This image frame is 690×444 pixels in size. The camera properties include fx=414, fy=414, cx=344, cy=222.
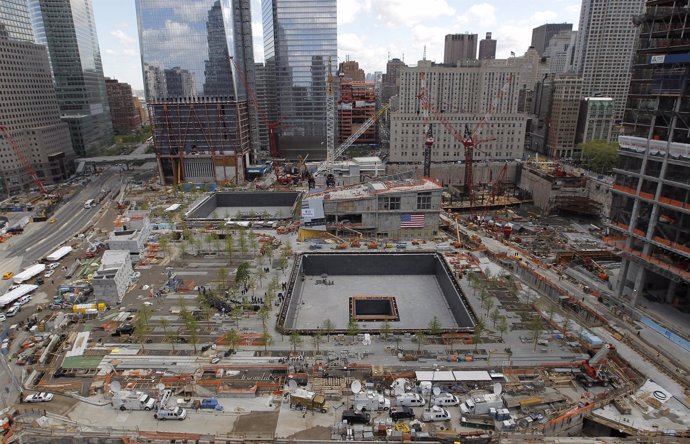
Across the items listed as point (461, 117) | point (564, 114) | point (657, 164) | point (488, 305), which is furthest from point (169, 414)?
point (564, 114)

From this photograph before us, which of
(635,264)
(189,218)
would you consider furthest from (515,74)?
(189,218)

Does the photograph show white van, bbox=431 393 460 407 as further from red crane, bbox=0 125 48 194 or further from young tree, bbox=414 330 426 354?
red crane, bbox=0 125 48 194

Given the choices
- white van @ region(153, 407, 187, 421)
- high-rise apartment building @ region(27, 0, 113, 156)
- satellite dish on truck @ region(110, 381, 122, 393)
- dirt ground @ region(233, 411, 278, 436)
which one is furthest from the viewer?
high-rise apartment building @ region(27, 0, 113, 156)

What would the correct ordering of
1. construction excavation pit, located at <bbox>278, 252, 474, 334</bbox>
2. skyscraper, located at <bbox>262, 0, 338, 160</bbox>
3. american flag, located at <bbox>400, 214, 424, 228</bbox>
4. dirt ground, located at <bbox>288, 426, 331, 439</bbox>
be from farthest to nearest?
skyscraper, located at <bbox>262, 0, 338, 160</bbox> → american flag, located at <bbox>400, 214, 424, 228</bbox> → construction excavation pit, located at <bbox>278, 252, 474, 334</bbox> → dirt ground, located at <bbox>288, 426, 331, 439</bbox>

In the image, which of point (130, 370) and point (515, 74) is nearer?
point (130, 370)

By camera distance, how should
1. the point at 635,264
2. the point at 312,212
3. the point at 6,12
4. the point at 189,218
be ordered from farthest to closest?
the point at 6,12
the point at 189,218
the point at 312,212
the point at 635,264

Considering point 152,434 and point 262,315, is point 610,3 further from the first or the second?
point 152,434

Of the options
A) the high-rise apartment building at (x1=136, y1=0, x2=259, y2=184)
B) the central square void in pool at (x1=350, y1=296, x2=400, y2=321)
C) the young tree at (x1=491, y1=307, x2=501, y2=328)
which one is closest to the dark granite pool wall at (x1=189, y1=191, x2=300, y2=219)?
the high-rise apartment building at (x1=136, y1=0, x2=259, y2=184)
